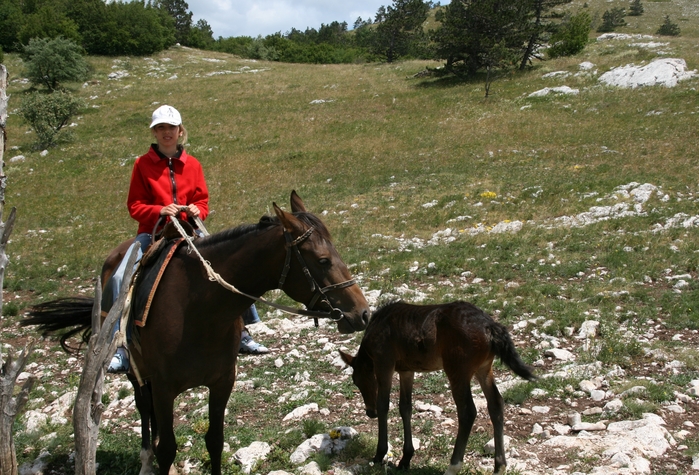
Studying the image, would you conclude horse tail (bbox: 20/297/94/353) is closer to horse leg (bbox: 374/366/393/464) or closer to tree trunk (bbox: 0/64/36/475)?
tree trunk (bbox: 0/64/36/475)

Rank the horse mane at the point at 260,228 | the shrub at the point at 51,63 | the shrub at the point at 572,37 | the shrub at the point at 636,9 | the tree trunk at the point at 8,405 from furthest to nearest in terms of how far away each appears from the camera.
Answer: the shrub at the point at 636,9 < the shrub at the point at 51,63 < the shrub at the point at 572,37 < the horse mane at the point at 260,228 < the tree trunk at the point at 8,405

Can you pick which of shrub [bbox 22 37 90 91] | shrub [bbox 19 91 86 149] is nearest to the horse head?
shrub [bbox 19 91 86 149]

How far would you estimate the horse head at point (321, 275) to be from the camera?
3615 mm

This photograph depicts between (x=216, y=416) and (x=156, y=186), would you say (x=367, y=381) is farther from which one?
(x=156, y=186)

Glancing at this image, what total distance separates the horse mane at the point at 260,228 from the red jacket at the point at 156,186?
899 mm

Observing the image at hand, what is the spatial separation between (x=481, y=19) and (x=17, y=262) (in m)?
34.9

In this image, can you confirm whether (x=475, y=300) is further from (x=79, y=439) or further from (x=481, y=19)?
(x=481, y=19)

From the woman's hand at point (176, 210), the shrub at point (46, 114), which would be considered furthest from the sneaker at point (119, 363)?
the shrub at point (46, 114)

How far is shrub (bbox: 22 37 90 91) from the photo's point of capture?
134ft

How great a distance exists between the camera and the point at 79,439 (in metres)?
3.18

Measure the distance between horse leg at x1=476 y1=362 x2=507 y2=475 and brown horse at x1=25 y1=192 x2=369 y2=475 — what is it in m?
1.86

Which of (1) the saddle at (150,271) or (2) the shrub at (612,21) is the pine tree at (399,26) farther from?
(1) the saddle at (150,271)

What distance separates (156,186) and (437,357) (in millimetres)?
3260

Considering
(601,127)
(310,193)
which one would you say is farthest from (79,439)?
(601,127)
